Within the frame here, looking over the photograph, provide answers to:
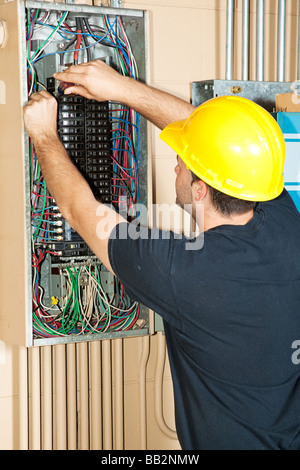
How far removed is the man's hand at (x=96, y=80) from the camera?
182 centimetres

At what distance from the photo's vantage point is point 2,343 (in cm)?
222

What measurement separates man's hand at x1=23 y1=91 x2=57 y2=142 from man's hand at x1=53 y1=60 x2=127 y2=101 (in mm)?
77

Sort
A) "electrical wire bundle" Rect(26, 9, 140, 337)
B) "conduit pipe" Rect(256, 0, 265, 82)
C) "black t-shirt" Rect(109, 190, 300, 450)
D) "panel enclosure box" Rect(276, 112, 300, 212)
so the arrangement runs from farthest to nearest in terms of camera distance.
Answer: "conduit pipe" Rect(256, 0, 265, 82)
"panel enclosure box" Rect(276, 112, 300, 212)
"electrical wire bundle" Rect(26, 9, 140, 337)
"black t-shirt" Rect(109, 190, 300, 450)

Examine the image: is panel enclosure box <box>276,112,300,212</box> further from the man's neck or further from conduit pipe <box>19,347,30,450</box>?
conduit pipe <box>19,347,30,450</box>

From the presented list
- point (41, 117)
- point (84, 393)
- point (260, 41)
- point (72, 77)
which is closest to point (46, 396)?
point (84, 393)

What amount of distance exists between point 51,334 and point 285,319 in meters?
0.78

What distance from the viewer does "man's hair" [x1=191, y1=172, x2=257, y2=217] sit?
1570 mm

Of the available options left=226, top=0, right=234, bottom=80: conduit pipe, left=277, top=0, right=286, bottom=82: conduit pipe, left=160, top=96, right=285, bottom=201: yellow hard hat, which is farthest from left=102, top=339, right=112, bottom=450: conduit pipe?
left=277, top=0, right=286, bottom=82: conduit pipe

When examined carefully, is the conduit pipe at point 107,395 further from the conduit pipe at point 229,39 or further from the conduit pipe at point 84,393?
the conduit pipe at point 229,39

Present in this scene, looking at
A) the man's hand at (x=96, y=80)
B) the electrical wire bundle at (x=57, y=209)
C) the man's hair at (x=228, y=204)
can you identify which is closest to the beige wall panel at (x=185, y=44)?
the electrical wire bundle at (x=57, y=209)

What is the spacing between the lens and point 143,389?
2.45m

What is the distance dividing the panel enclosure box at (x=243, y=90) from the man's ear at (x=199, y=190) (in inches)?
25.2
